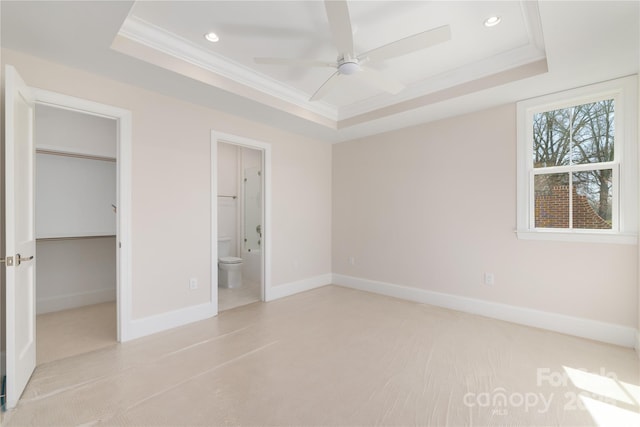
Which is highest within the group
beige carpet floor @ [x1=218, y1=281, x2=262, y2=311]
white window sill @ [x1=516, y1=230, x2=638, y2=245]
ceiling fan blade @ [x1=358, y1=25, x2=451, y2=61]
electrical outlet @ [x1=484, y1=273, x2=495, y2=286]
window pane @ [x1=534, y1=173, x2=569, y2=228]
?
ceiling fan blade @ [x1=358, y1=25, x2=451, y2=61]

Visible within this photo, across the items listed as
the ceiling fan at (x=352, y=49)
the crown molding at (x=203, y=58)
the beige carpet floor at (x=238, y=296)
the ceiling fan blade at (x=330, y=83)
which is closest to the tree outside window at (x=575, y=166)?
the ceiling fan at (x=352, y=49)

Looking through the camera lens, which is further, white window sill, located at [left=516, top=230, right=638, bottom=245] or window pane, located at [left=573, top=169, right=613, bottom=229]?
window pane, located at [left=573, top=169, right=613, bottom=229]

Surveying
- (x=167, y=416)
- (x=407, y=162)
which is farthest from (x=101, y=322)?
(x=407, y=162)

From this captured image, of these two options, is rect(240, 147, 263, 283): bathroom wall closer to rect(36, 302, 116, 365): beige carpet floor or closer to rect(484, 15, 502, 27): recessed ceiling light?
rect(36, 302, 116, 365): beige carpet floor

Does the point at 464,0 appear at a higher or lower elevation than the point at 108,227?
higher

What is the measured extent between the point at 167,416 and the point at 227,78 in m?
2.83

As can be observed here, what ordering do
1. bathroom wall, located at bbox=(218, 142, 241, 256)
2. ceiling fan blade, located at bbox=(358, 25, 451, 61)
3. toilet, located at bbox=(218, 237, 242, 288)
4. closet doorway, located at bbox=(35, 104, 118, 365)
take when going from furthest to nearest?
1. bathroom wall, located at bbox=(218, 142, 241, 256)
2. toilet, located at bbox=(218, 237, 242, 288)
3. closet doorway, located at bbox=(35, 104, 118, 365)
4. ceiling fan blade, located at bbox=(358, 25, 451, 61)

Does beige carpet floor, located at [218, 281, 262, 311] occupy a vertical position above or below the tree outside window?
below

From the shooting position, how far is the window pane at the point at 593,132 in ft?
8.94

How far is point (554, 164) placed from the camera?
302 centimetres

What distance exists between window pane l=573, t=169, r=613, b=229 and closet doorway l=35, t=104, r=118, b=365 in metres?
4.83

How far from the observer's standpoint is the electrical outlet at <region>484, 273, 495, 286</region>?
3.33 m

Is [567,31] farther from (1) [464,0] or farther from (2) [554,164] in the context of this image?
(2) [554,164]

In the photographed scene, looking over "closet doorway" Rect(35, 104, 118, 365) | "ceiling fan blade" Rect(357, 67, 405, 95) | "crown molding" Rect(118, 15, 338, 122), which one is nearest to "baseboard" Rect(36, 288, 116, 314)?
"closet doorway" Rect(35, 104, 118, 365)
